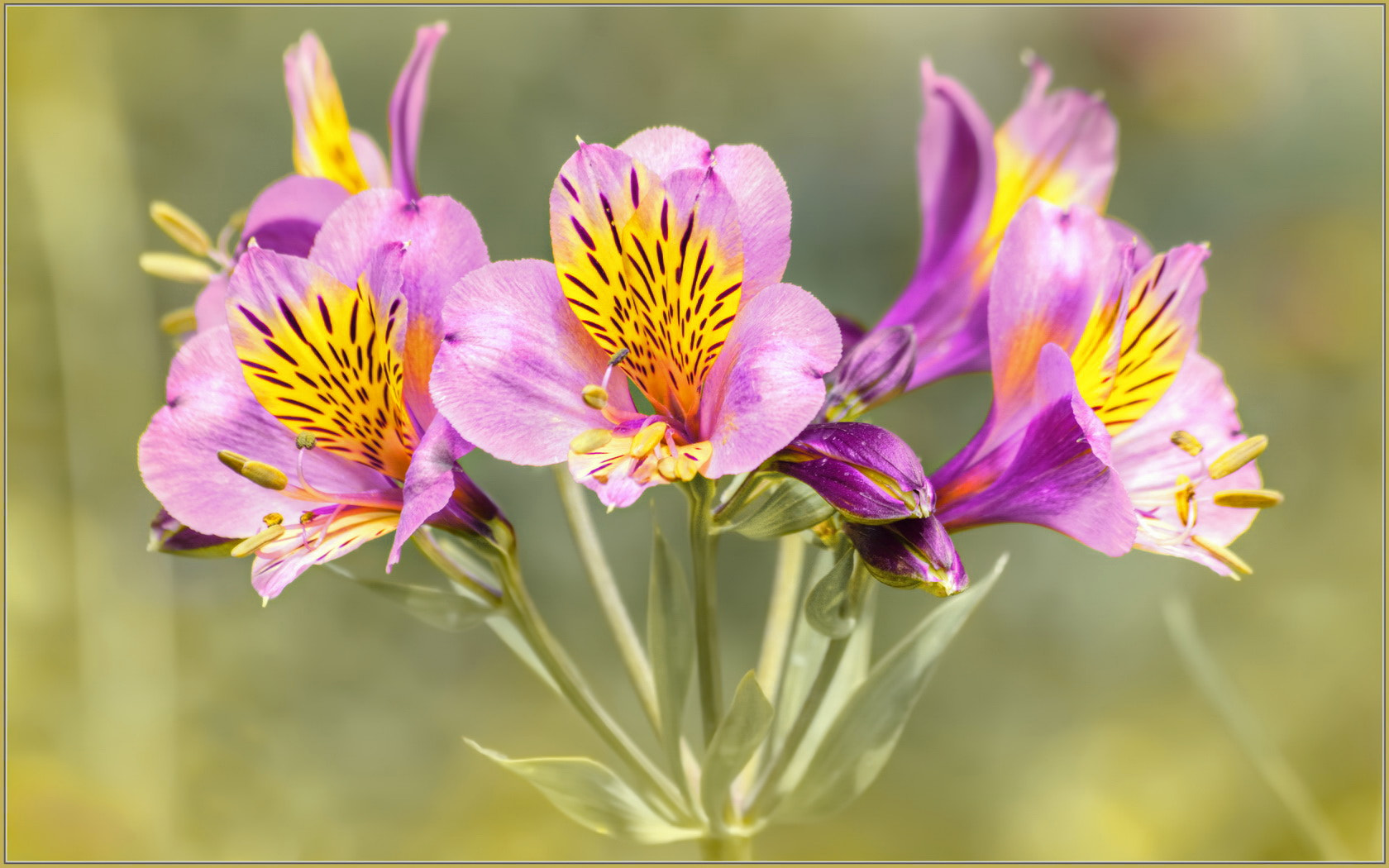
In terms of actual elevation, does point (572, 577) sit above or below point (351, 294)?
below

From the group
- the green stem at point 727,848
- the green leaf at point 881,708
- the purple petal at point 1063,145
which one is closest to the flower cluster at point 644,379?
the green leaf at point 881,708

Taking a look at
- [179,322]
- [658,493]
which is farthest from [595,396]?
[658,493]

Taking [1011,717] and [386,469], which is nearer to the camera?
[386,469]

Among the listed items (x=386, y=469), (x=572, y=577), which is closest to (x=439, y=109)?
(x=572, y=577)

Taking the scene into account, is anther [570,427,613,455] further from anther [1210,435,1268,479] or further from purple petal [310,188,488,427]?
anther [1210,435,1268,479]

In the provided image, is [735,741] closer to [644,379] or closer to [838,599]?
[838,599]

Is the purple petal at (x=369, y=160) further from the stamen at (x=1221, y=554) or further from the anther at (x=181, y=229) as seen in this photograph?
the stamen at (x=1221, y=554)

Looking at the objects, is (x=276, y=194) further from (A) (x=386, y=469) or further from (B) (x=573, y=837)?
(B) (x=573, y=837)
